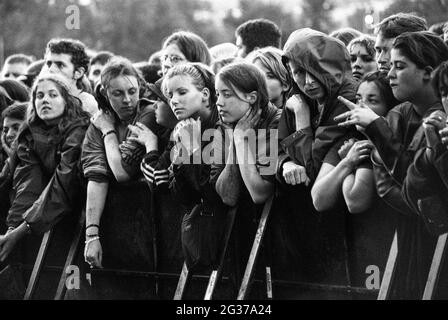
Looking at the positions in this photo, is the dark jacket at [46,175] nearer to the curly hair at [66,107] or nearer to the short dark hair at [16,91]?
the curly hair at [66,107]

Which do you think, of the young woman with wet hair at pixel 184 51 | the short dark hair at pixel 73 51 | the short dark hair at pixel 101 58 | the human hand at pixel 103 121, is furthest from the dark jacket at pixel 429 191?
the short dark hair at pixel 101 58

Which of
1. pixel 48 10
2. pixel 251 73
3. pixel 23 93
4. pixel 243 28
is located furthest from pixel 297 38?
pixel 48 10

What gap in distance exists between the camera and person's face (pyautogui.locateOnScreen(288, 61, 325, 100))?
5.80m

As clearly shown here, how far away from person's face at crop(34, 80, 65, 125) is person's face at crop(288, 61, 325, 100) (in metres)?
2.34

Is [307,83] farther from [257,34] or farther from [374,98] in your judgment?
[257,34]

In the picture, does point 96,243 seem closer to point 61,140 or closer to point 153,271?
point 153,271

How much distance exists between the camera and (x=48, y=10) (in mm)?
44031

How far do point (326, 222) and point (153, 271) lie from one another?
162cm

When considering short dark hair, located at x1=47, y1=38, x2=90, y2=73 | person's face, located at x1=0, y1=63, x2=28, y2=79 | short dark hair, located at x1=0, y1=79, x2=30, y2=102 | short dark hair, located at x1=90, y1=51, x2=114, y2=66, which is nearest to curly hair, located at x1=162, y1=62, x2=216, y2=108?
short dark hair, located at x1=47, y1=38, x2=90, y2=73

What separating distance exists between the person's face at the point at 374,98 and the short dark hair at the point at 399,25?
0.79 meters

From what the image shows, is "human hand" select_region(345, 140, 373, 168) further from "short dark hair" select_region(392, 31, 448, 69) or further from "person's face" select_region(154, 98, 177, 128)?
"person's face" select_region(154, 98, 177, 128)

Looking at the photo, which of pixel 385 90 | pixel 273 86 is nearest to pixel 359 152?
pixel 385 90

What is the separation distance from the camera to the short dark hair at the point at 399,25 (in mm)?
6250

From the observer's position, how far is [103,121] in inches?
288
